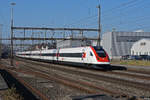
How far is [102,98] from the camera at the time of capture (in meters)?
6.54

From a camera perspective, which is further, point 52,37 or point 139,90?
point 52,37

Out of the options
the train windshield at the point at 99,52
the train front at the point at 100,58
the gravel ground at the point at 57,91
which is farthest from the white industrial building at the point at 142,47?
the gravel ground at the point at 57,91

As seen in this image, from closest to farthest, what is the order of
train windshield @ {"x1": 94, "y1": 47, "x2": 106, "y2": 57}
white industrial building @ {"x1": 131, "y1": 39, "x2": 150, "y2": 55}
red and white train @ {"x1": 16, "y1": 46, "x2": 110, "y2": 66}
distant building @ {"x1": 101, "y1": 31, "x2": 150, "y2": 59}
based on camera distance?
1. red and white train @ {"x1": 16, "y1": 46, "x2": 110, "y2": 66}
2. train windshield @ {"x1": 94, "y1": 47, "x2": 106, "y2": 57}
3. white industrial building @ {"x1": 131, "y1": 39, "x2": 150, "y2": 55}
4. distant building @ {"x1": 101, "y1": 31, "x2": 150, "y2": 59}

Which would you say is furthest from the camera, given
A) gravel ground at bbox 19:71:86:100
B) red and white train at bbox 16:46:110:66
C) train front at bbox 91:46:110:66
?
red and white train at bbox 16:46:110:66

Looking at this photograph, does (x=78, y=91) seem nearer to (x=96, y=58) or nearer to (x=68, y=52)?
(x=96, y=58)

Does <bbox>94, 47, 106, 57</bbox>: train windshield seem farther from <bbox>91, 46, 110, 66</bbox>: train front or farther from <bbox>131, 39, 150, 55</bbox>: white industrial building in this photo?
<bbox>131, 39, 150, 55</bbox>: white industrial building

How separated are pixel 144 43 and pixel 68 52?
4123 cm

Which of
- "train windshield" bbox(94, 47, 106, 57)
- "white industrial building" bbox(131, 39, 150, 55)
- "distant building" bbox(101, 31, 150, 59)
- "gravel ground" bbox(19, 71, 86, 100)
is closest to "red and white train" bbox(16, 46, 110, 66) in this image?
"train windshield" bbox(94, 47, 106, 57)

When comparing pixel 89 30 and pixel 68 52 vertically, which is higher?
pixel 89 30

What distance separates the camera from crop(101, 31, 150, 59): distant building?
77.5m

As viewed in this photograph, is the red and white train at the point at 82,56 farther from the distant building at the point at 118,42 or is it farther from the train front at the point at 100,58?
the distant building at the point at 118,42

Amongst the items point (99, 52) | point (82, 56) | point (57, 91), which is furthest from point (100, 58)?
point (57, 91)

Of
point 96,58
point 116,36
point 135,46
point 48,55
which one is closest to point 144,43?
point 135,46

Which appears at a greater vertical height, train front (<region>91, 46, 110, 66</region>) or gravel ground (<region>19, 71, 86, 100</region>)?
train front (<region>91, 46, 110, 66</region>)
